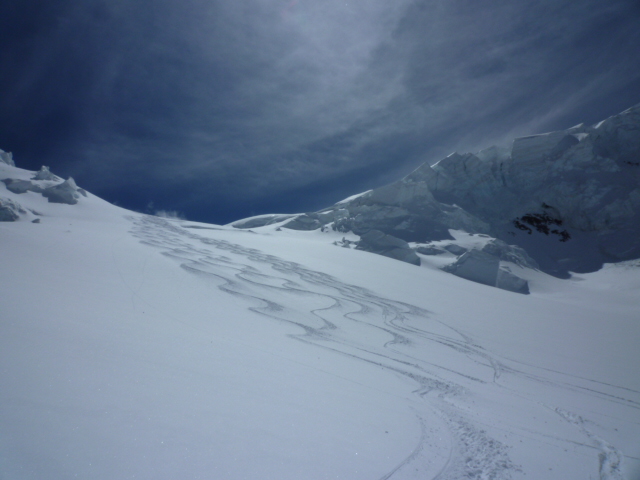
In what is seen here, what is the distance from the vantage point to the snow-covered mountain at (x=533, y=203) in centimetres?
3672

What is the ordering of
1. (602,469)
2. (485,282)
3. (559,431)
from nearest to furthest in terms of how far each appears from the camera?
(602,469) < (559,431) < (485,282)

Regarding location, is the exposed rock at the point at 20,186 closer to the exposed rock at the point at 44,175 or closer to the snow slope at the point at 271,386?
the exposed rock at the point at 44,175

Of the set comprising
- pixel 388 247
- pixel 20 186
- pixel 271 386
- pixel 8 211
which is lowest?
pixel 271 386

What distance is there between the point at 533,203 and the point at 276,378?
52.4 meters

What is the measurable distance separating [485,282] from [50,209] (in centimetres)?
3061

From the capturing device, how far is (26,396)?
2.38m

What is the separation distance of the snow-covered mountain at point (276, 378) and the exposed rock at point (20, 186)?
49.6ft

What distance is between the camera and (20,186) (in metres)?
21.8

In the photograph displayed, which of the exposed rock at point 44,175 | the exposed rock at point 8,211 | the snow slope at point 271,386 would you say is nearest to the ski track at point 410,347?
the snow slope at point 271,386

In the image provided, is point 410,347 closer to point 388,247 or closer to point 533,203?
point 388,247

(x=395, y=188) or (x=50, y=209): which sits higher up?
(x=395, y=188)

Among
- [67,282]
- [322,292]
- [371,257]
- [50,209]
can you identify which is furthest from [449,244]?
[50,209]

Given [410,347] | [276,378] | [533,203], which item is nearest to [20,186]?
[276,378]

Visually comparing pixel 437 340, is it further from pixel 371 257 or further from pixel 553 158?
pixel 553 158
